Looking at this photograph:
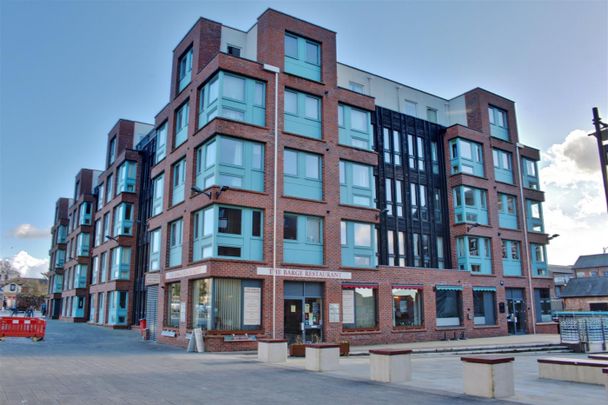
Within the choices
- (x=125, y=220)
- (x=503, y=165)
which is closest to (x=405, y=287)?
(x=503, y=165)

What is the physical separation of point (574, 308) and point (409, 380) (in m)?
63.4

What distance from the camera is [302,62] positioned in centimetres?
2728

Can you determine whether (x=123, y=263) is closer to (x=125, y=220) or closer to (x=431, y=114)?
(x=125, y=220)

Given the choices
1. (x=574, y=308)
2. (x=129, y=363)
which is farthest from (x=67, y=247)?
(x=574, y=308)

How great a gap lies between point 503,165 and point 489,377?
98.0 feet

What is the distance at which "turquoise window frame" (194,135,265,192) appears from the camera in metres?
23.3

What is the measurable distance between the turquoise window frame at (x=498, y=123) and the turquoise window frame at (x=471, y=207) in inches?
207

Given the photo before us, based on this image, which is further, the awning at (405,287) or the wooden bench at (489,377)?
the awning at (405,287)

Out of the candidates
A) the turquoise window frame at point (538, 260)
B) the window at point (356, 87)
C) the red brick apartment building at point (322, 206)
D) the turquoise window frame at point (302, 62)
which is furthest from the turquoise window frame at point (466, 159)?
the turquoise window frame at point (302, 62)

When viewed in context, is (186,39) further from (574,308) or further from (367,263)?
(574,308)

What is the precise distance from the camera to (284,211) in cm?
2448

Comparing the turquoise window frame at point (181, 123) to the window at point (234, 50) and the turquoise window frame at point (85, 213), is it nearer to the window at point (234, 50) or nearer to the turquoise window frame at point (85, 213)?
the window at point (234, 50)

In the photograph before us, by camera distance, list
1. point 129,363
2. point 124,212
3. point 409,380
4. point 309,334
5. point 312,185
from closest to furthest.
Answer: point 409,380, point 129,363, point 309,334, point 312,185, point 124,212

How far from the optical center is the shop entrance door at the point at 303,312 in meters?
23.9
